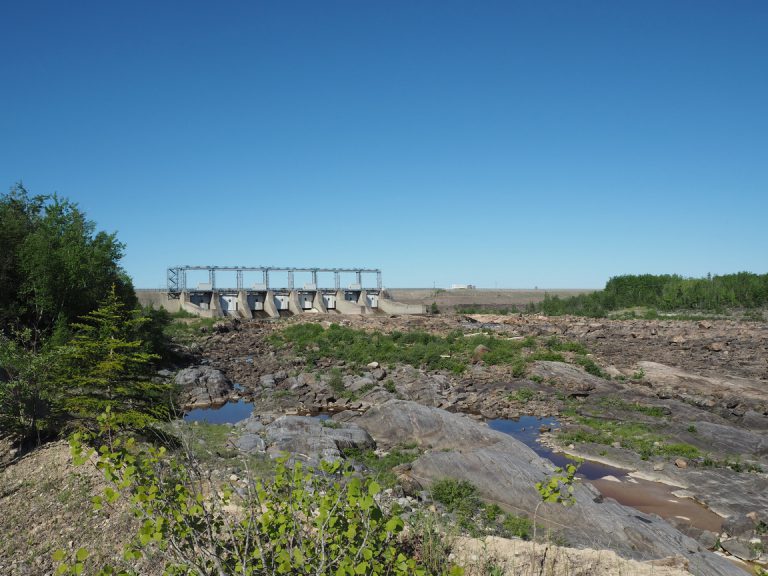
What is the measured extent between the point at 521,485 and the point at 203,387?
60.0 feet

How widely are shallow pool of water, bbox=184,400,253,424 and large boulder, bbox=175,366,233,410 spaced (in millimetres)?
572

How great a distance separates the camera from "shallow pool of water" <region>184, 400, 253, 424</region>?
21694 millimetres

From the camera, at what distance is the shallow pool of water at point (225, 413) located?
71.2ft

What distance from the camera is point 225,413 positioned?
22844 millimetres

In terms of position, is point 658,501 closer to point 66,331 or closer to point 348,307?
point 66,331

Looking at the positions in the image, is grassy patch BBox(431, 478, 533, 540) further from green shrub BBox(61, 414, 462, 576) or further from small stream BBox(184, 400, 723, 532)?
green shrub BBox(61, 414, 462, 576)

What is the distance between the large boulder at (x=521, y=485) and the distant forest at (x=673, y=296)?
178ft

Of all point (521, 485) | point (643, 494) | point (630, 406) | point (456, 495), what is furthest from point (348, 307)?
point (456, 495)

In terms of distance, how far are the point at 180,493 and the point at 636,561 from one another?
702cm

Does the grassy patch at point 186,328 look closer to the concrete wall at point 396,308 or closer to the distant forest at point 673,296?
the concrete wall at point 396,308

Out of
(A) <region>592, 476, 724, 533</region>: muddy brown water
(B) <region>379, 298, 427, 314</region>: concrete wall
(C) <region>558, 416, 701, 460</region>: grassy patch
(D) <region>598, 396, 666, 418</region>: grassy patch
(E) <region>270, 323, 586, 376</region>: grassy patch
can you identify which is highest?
(B) <region>379, 298, 427, 314</region>: concrete wall

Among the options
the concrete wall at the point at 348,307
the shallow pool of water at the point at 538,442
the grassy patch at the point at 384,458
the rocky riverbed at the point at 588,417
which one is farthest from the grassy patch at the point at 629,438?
the concrete wall at the point at 348,307

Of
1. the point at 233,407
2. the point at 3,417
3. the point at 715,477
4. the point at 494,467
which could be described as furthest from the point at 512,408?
the point at 3,417

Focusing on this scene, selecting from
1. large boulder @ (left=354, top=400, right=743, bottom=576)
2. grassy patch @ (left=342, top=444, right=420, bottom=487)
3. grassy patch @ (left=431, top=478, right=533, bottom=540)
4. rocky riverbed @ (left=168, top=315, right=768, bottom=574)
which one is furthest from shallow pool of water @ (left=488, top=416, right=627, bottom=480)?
grassy patch @ (left=342, top=444, right=420, bottom=487)
